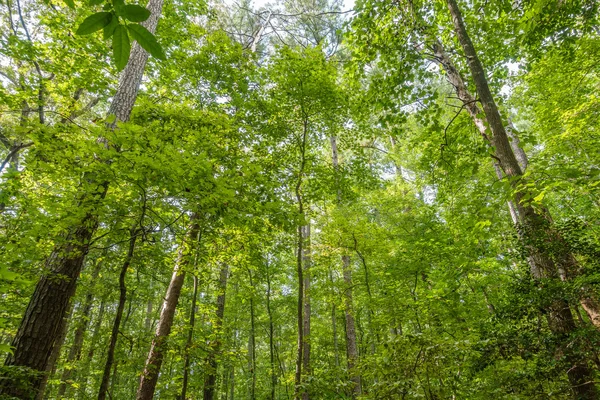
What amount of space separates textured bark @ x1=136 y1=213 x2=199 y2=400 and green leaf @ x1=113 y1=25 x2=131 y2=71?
2837mm

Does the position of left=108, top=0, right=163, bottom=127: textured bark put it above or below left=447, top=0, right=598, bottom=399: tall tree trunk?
above

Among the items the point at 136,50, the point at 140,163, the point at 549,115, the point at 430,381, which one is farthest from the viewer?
the point at 549,115

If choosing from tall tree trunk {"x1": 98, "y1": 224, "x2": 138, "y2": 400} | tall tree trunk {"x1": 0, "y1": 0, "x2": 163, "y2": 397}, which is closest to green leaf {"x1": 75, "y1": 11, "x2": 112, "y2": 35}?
tall tree trunk {"x1": 0, "y1": 0, "x2": 163, "y2": 397}

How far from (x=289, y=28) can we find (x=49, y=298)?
38.8 feet

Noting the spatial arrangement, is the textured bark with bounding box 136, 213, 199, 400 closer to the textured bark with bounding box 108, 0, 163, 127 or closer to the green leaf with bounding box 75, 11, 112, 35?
the textured bark with bounding box 108, 0, 163, 127

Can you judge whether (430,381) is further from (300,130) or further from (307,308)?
(307,308)

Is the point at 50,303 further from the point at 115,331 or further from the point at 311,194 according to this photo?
the point at 311,194

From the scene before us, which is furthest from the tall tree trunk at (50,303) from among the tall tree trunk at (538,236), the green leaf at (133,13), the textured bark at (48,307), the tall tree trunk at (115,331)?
the tall tree trunk at (538,236)

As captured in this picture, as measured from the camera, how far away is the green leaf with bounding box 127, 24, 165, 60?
107 cm

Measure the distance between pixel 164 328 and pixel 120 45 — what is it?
6.22 m

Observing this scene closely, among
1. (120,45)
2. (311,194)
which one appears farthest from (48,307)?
(311,194)

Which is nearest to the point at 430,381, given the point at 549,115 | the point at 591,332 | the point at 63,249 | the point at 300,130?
the point at 591,332

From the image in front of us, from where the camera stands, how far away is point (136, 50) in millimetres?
5680

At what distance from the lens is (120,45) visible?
3.49 feet
